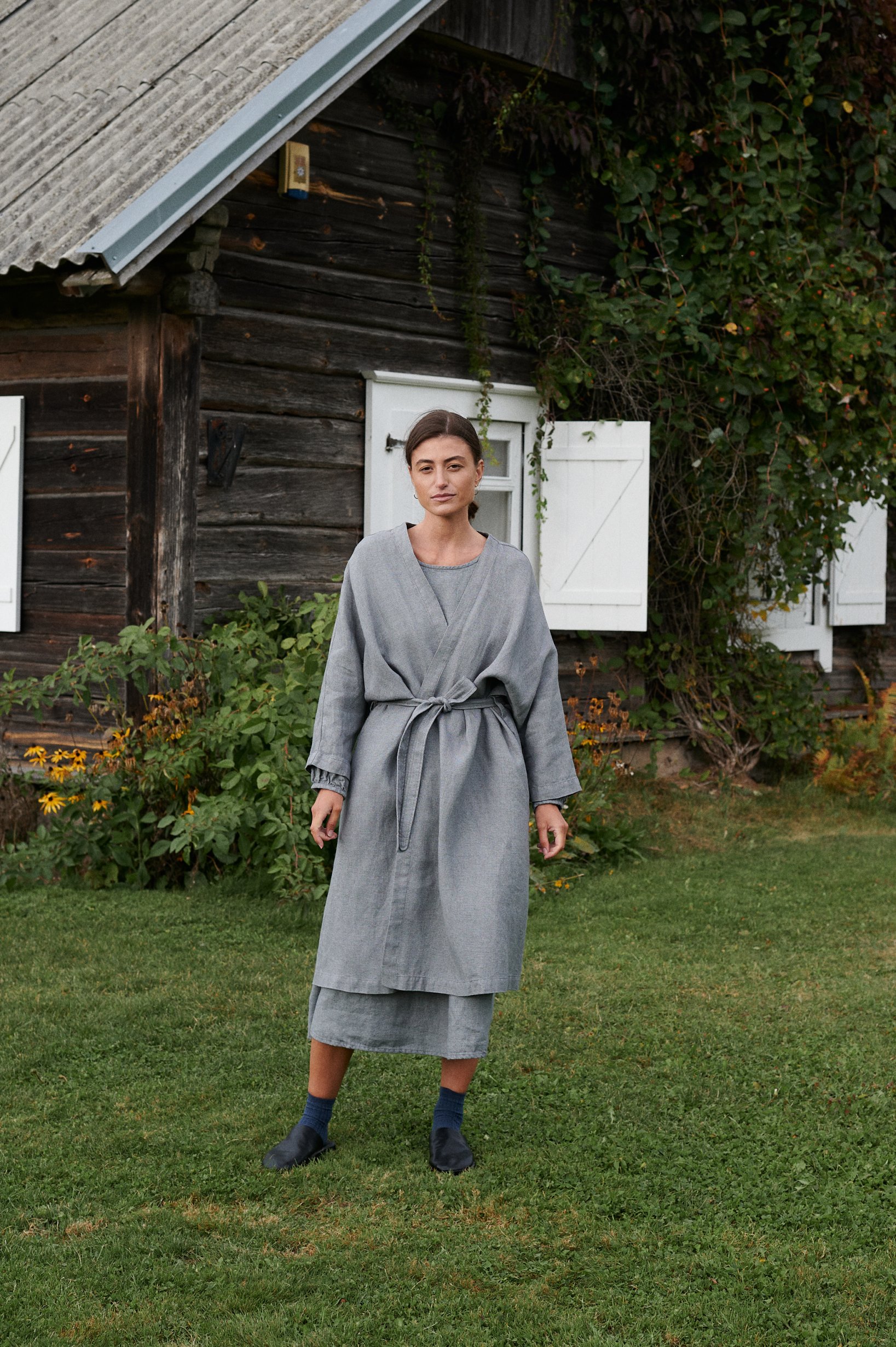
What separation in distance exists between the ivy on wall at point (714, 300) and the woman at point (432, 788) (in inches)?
190

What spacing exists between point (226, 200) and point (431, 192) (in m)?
1.35

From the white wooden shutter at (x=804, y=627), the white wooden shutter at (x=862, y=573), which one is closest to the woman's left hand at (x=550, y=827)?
the white wooden shutter at (x=804, y=627)

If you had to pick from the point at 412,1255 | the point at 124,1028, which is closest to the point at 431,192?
the point at 124,1028

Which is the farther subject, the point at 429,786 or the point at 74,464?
the point at 74,464

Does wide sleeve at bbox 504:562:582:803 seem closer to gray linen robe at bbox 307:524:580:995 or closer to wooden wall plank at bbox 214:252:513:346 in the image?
gray linen robe at bbox 307:524:580:995

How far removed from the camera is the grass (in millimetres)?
2891

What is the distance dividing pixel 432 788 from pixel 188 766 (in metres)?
2.96

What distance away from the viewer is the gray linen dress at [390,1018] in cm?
350

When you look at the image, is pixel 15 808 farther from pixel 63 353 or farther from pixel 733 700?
pixel 733 700

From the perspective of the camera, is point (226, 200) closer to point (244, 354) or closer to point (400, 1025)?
point (244, 354)

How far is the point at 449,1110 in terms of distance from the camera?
363cm

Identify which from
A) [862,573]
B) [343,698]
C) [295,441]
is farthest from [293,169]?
[862,573]

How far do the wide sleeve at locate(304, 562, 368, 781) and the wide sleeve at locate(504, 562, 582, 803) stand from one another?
37 cm

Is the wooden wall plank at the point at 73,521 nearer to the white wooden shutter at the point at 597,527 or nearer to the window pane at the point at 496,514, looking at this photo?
the window pane at the point at 496,514
